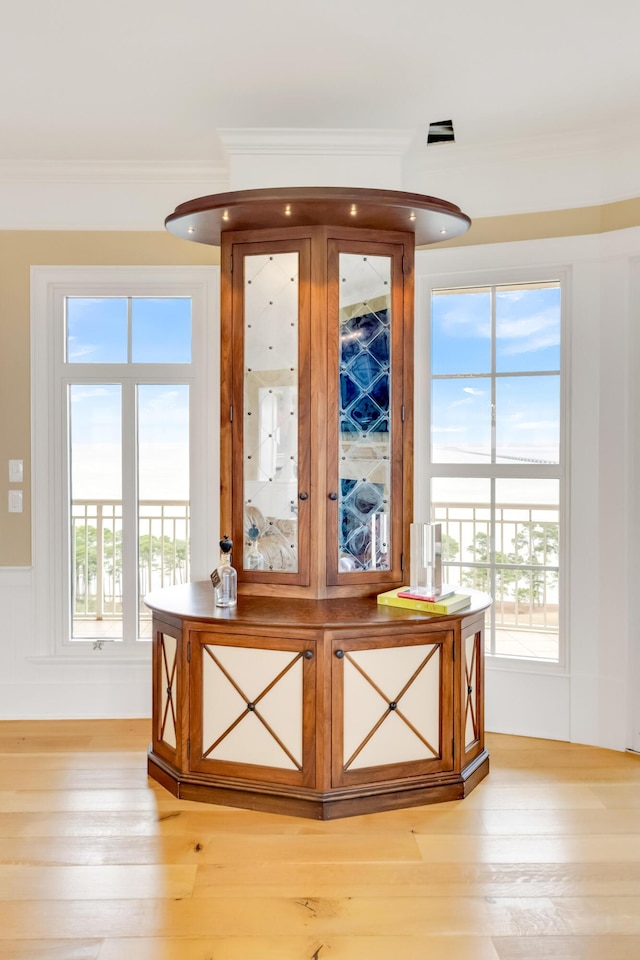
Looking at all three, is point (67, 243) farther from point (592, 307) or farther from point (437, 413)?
point (592, 307)

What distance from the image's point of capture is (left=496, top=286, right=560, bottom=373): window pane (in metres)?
3.85

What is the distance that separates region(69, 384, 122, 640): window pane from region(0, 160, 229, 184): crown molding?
1.08m

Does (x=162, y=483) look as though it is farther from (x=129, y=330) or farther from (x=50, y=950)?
(x=50, y=950)

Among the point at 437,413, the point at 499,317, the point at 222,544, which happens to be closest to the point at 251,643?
the point at 222,544

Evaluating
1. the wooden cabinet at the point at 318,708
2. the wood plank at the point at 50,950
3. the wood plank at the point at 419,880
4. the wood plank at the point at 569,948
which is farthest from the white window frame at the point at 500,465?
the wood plank at the point at 50,950

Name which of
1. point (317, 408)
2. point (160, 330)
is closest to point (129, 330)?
point (160, 330)

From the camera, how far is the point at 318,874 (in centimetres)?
254

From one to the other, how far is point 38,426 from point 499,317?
8.13 ft

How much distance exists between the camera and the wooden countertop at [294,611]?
299 cm

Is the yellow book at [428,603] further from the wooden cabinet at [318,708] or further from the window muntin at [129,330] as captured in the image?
the window muntin at [129,330]

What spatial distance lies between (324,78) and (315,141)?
1.51ft

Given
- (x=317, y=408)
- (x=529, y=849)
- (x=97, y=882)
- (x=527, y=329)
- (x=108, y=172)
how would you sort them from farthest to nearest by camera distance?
(x=108, y=172) < (x=527, y=329) < (x=317, y=408) < (x=529, y=849) < (x=97, y=882)

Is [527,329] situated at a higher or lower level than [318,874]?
higher

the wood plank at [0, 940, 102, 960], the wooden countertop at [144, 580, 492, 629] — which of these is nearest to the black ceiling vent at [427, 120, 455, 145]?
the wooden countertop at [144, 580, 492, 629]
